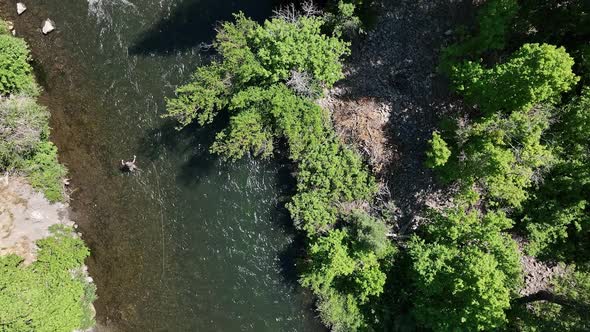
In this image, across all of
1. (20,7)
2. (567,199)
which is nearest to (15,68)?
(20,7)

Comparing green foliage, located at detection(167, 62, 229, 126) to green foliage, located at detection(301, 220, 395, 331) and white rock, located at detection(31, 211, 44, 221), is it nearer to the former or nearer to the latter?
green foliage, located at detection(301, 220, 395, 331)

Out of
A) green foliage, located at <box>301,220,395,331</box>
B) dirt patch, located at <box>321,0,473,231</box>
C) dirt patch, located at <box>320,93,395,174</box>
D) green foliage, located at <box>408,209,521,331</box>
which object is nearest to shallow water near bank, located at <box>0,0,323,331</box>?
green foliage, located at <box>301,220,395,331</box>

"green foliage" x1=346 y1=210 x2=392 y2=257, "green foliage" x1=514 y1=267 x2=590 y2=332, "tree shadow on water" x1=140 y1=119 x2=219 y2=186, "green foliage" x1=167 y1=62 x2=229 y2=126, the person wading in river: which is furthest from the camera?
the person wading in river

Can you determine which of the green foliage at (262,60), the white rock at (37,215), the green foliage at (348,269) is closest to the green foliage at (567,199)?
the green foliage at (348,269)

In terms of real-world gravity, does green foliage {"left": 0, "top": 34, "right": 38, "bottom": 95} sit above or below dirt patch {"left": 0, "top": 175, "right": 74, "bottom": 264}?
above

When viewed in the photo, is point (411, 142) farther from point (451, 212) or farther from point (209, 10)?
point (209, 10)

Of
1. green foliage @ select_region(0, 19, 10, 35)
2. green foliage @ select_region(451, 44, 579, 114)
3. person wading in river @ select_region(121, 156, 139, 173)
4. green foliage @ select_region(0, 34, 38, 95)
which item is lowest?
person wading in river @ select_region(121, 156, 139, 173)

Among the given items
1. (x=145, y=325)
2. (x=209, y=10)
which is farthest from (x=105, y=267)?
(x=209, y=10)
